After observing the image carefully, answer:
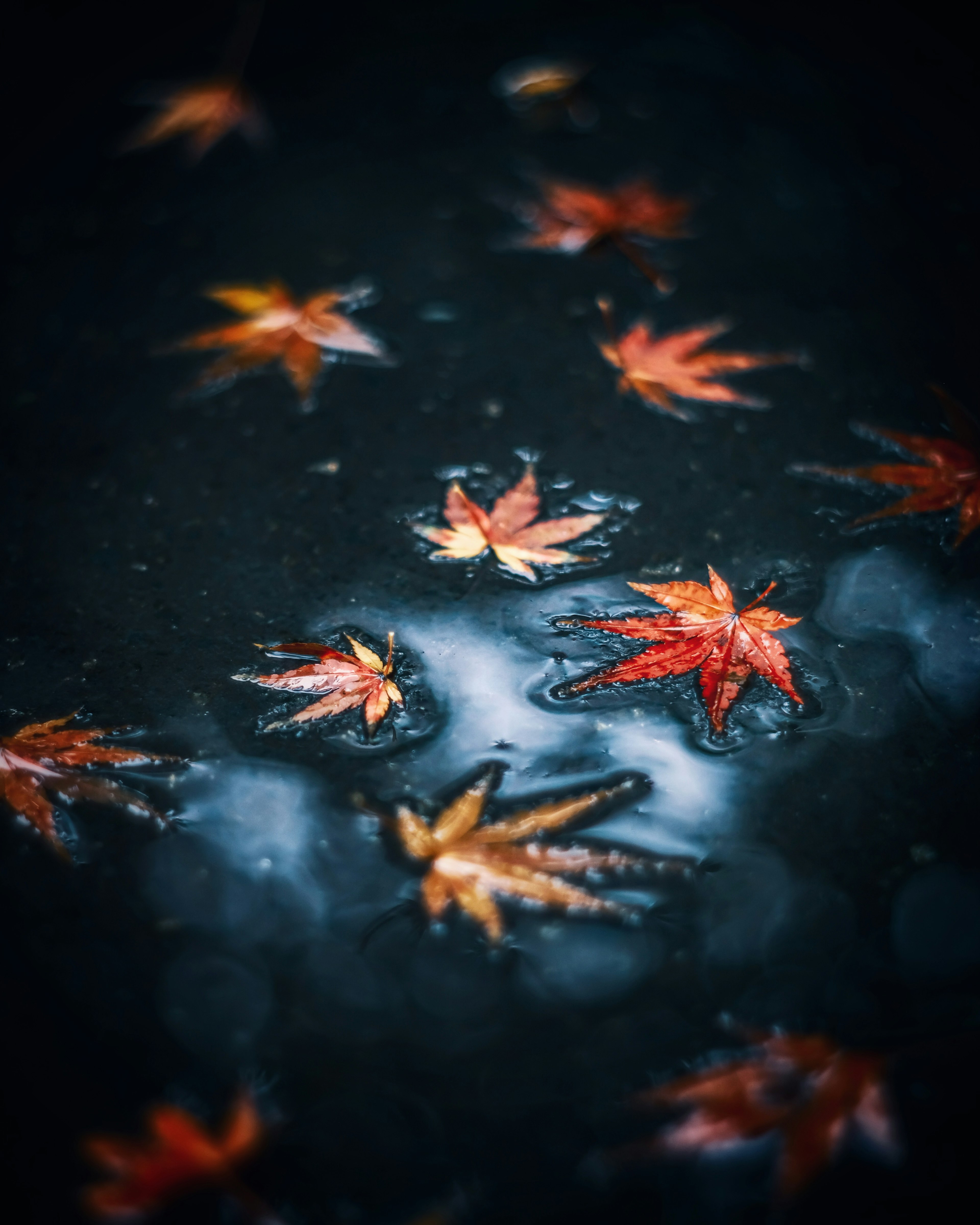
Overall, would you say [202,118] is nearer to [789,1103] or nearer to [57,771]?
[57,771]

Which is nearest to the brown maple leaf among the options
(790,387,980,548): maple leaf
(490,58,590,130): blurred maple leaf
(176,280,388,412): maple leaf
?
(790,387,980,548): maple leaf

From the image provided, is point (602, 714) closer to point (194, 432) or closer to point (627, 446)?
point (627, 446)

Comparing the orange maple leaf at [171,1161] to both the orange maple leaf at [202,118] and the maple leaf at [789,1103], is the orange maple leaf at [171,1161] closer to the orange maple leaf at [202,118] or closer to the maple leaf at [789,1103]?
the maple leaf at [789,1103]

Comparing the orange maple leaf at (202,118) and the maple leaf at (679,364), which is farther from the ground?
the maple leaf at (679,364)

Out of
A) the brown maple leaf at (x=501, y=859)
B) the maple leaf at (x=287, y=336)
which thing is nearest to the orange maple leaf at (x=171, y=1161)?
the brown maple leaf at (x=501, y=859)

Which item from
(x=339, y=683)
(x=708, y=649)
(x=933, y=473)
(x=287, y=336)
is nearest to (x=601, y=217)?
(x=287, y=336)

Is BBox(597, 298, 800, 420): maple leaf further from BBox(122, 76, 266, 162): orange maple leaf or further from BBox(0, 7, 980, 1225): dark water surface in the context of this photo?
BBox(122, 76, 266, 162): orange maple leaf
